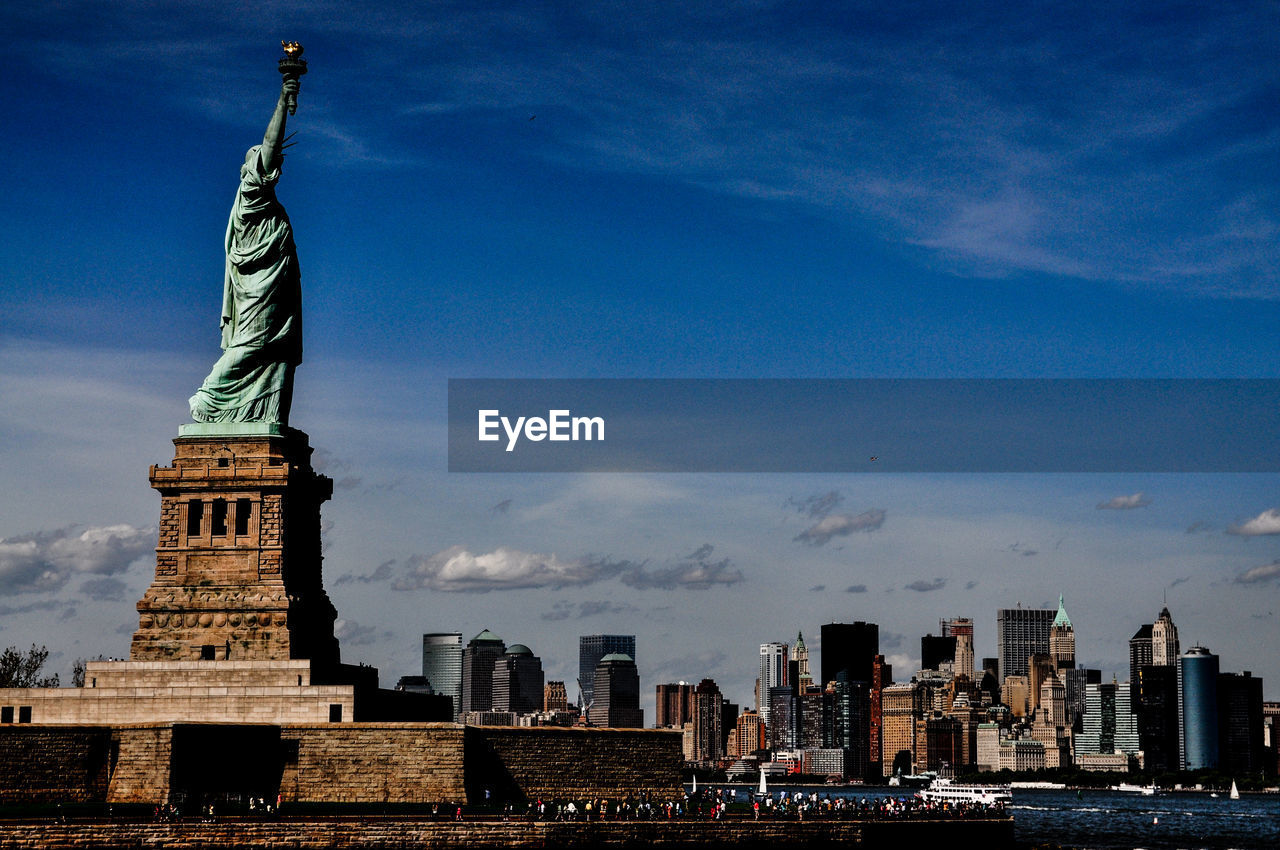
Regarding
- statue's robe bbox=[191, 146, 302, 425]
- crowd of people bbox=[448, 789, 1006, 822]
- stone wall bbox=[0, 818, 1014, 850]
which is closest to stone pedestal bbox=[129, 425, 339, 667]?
statue's robe bbox=[191, 146, 302, 425]

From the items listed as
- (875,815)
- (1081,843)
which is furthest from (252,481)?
(1081,843)

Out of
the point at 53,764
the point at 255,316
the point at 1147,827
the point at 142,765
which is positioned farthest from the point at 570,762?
the point at 1147,827

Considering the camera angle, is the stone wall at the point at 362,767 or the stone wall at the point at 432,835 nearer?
the stone wall at the point at 432,835

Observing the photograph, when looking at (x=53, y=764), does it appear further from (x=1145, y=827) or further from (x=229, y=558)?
(x=1145, y=827)

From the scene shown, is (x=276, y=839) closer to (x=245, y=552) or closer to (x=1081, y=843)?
(x=245, y=552)

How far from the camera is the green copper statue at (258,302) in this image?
79312 millimetres

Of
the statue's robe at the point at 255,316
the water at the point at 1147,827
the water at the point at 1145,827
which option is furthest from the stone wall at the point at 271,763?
the water at the point at 1147,827

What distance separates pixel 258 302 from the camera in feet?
263

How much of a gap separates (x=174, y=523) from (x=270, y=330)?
967 centimetres

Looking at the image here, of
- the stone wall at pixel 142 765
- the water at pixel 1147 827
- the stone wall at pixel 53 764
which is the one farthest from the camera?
the water at pixel 1147 827

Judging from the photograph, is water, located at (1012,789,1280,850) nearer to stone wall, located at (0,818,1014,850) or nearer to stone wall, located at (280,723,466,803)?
stone wall, located at (0,818,1014,850)

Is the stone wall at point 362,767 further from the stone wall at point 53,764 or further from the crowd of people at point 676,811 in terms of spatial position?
the stone wall at point 53,764

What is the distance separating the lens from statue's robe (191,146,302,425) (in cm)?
7956

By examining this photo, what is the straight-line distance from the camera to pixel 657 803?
258 feet
